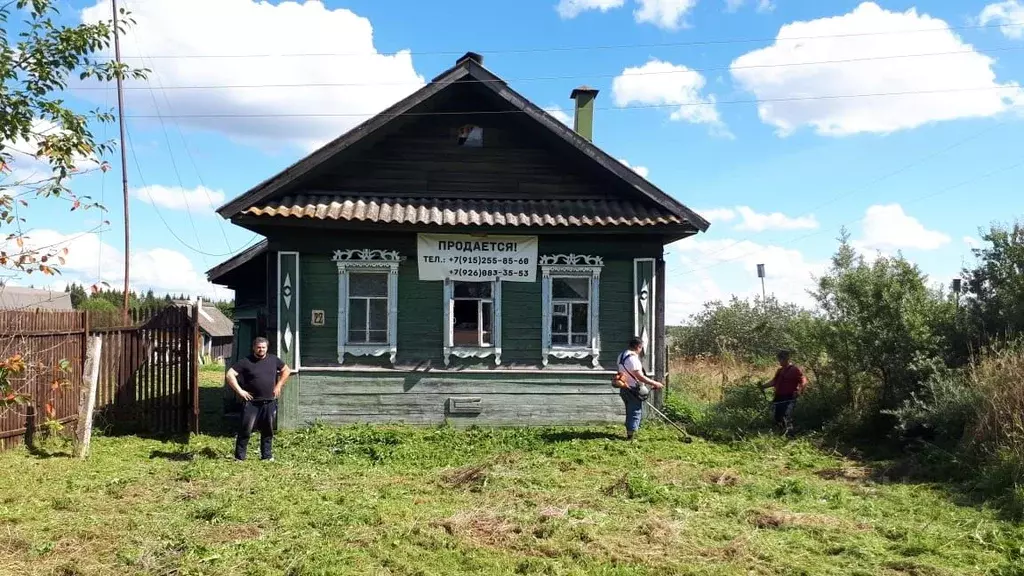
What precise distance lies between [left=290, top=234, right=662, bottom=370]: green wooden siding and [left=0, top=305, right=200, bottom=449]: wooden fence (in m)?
1.80

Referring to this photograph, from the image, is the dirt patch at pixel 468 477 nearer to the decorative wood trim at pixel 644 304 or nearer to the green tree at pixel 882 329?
the decorative wood trim at pixel 644 304

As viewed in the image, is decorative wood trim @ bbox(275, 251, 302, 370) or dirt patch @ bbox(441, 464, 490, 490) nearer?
dirt patch @ bbox(441, 464, 490, 490)

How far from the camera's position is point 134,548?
5.61m

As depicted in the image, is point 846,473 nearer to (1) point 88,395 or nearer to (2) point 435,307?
(2) point 435,307

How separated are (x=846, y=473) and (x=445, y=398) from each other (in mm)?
5943

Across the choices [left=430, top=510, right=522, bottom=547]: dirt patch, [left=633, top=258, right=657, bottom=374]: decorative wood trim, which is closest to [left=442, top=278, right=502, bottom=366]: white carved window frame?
[left=633, top=258, right=657, bottom=374]: decorative wood trim

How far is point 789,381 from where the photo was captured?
457 inches

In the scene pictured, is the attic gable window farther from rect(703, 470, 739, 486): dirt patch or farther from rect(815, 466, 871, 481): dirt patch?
rect(815, 466, 871, 481): dirt patch

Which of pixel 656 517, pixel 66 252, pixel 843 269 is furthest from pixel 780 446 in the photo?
pixel 66 252

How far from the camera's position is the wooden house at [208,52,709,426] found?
11.8 m

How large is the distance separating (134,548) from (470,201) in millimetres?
7962

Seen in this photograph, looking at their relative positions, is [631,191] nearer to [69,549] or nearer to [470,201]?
[470,201]

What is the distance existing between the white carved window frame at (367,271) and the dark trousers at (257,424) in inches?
101

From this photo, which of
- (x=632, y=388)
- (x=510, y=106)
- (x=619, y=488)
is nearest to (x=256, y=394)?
(x=619, y=488)
